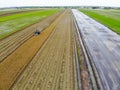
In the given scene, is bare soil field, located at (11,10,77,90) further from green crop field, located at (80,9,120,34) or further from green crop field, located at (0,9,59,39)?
A: green crop field, located at (80,9,120,34)


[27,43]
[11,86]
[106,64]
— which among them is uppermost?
[11,86]

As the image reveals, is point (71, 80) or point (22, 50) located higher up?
point (71, 80)

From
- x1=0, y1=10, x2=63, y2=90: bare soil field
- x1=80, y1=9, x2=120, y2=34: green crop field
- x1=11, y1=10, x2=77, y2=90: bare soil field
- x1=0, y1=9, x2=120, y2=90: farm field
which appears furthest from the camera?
x1=80, y1=9, x2=120, y2=34: green crop field

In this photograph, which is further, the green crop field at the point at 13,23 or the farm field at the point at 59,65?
the green crop field at the point at 13,23

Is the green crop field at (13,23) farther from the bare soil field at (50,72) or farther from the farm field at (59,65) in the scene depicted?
the bare soil field at (50,72)

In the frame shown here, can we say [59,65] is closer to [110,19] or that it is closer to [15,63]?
[15,63]

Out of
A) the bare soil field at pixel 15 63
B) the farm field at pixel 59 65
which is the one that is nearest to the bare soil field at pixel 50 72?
the farm field at pixel 59 65

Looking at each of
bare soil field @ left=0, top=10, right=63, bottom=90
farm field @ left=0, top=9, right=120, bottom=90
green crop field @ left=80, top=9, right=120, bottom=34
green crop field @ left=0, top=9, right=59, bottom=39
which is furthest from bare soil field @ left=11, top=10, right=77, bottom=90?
green crop field @ left=80, top=9, right=120, bottom=34

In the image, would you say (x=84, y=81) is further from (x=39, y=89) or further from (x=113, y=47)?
(x=113, y=47)

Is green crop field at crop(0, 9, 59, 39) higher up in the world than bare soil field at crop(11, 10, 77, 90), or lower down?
lower down

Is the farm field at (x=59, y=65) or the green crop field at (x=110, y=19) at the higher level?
the farm field at (x=59, y=65)

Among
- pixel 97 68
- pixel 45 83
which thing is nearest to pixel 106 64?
pixel 97 68
